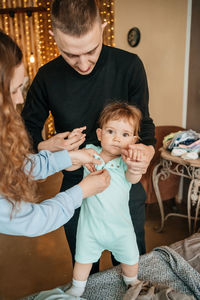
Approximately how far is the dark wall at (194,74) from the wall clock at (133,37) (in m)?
0.91

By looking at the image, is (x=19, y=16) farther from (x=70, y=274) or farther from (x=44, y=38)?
(x=70, y=274)

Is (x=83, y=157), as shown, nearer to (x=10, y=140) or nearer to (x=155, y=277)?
(x=10, y=140)

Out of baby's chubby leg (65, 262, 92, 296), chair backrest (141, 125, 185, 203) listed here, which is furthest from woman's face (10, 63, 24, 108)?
chair backrest (141, 125, 185, 203)

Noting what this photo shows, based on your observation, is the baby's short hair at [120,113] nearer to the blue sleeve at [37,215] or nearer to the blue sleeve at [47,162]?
the blue sleeve at [47,162]

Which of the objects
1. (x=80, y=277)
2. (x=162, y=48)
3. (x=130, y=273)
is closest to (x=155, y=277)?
(x=130, y=273)

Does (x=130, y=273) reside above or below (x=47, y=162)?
below

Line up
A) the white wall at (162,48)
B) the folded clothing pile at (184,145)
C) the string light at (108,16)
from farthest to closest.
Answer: the string light at (108,16)
the white wall at (162,48)
the folded clothing pile at (184,145)

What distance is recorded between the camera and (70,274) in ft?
7.68

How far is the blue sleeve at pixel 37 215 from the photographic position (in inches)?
37.1

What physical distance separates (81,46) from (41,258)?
6.93ft

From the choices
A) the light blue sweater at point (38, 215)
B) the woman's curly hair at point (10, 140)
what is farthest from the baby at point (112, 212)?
the woman's curly hair at point (10, 140)

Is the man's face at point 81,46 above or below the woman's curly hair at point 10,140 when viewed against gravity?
above

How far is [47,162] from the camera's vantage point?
48.5 inches

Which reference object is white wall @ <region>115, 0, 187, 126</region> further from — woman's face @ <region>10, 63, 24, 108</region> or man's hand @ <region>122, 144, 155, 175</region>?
woman's face @ <region>10, 63, 24, 108</region>
